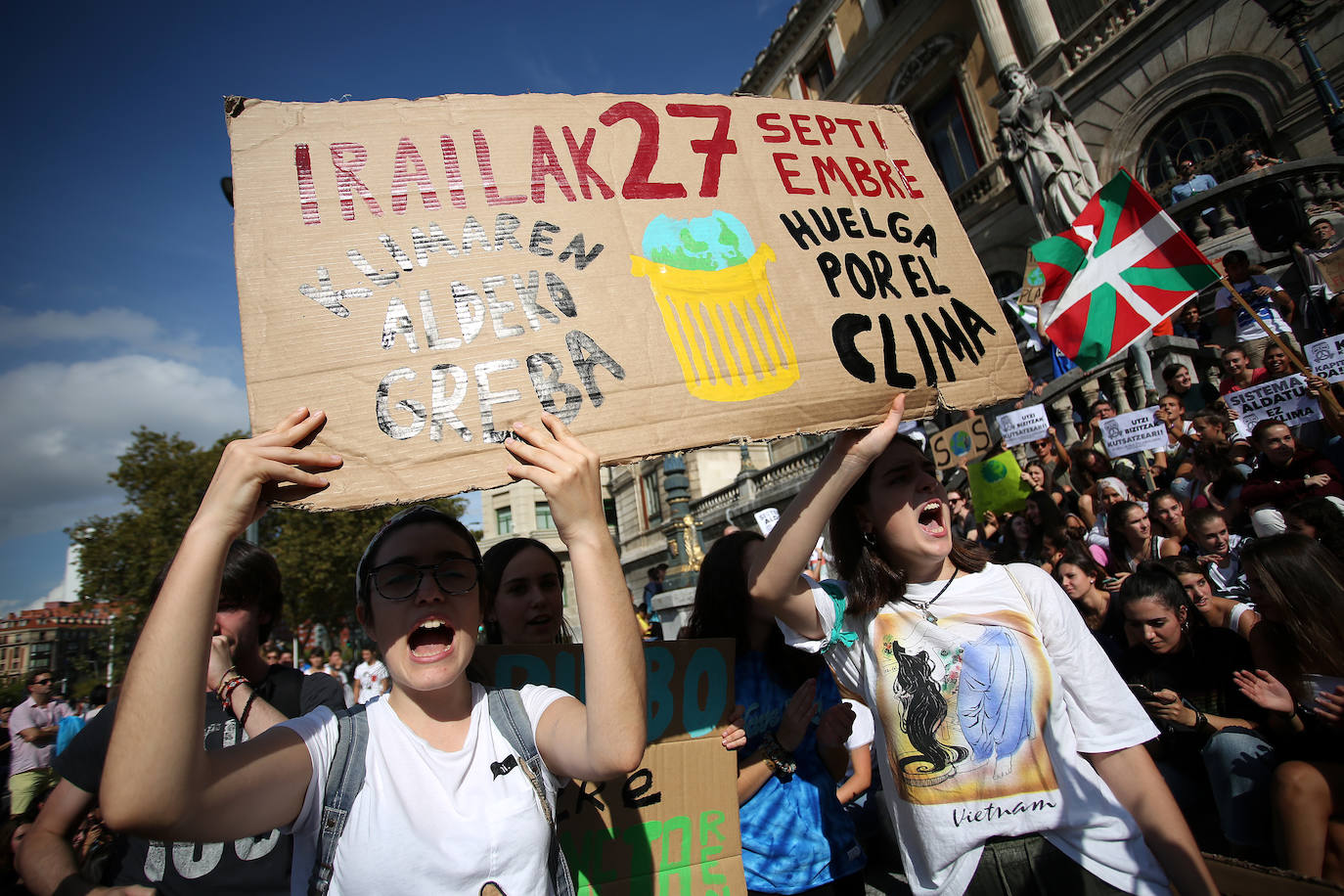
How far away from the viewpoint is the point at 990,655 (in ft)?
6.00

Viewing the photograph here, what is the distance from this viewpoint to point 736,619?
2.59 m

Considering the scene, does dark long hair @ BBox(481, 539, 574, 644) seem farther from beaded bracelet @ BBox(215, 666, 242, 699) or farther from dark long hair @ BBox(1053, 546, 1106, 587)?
dark long hair @ BBox(1053, 546, 1106, 587)

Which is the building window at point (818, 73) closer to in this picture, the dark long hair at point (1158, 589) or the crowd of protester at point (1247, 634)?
the crowd of protester at point (1247, 634)

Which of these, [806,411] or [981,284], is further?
[981,284]

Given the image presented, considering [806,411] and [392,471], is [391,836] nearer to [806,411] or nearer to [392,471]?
[392,471]

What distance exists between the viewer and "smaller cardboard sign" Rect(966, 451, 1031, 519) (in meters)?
7.31

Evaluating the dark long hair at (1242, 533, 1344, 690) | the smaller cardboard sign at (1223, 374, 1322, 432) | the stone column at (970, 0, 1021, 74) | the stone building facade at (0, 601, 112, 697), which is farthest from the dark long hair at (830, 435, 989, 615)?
the stone building facade at (0, 601, 112, 697)

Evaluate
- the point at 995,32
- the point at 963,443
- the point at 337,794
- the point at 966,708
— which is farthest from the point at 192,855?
the point at 995,32

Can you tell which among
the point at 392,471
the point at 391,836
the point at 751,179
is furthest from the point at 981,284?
the point at 391,836

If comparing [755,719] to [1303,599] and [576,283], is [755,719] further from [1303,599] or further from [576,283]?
[1303,599]

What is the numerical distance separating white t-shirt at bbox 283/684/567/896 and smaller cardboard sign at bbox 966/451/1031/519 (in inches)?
273

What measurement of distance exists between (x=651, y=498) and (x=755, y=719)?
1021 inches

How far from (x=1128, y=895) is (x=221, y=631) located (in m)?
2.48

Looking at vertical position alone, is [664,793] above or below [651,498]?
below
